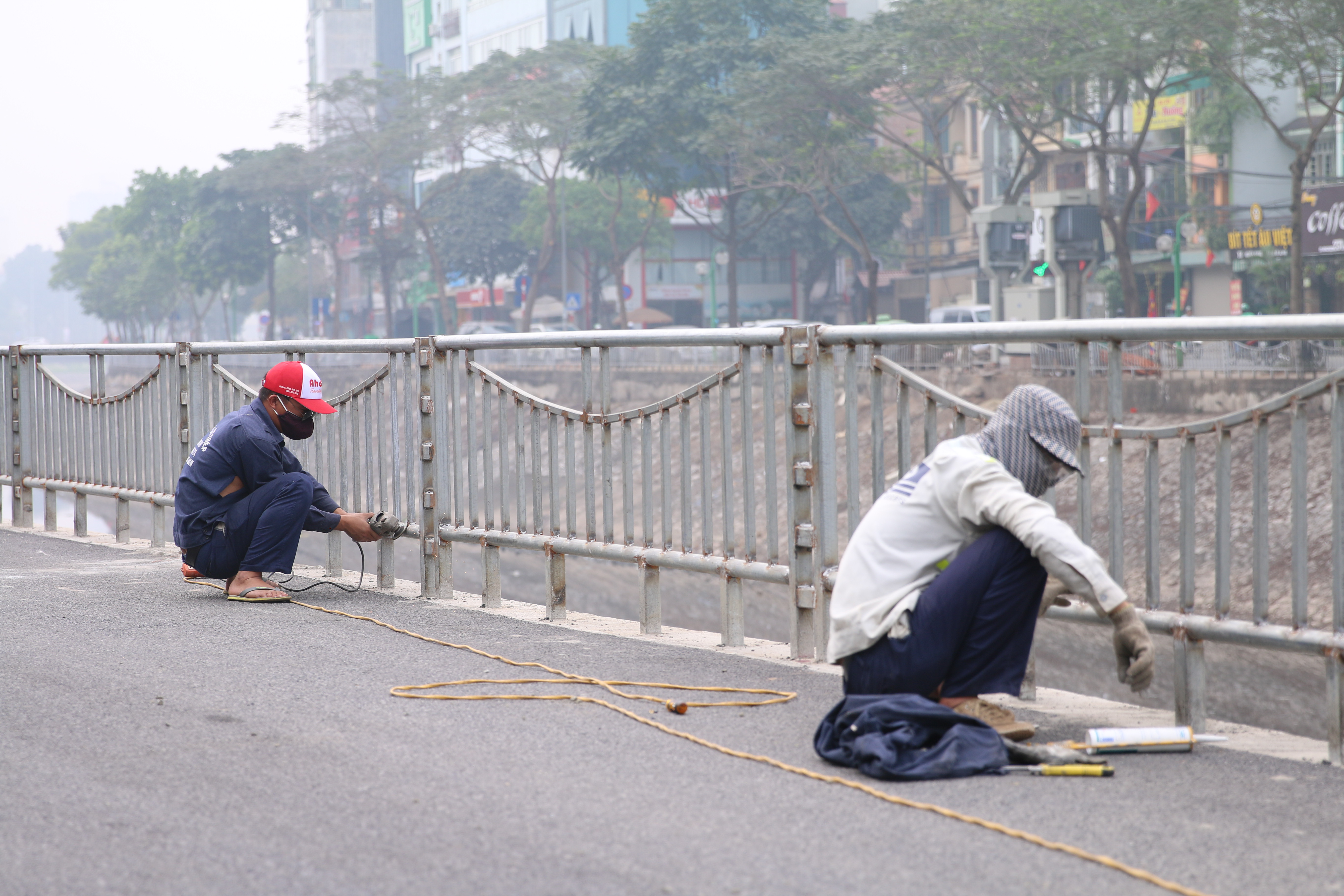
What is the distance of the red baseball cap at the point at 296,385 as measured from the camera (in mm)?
6711

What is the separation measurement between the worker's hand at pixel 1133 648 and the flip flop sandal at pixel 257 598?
4220 millimetres

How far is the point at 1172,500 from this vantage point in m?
4.38

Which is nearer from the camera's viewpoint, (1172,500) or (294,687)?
(1172,500)

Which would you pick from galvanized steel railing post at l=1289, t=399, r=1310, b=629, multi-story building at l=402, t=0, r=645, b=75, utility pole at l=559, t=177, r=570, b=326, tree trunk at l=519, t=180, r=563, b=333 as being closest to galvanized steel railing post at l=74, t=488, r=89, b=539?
galvanized steel railing post at l=1289, t=399, r=1310, b=629


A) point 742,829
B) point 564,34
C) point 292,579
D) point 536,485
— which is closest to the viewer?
point 742,829

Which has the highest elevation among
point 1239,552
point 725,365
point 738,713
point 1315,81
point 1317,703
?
point 1315,81

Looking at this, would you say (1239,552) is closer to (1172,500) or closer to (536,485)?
(1172,500)

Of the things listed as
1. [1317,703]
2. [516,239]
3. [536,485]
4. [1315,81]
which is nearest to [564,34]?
[516,239]

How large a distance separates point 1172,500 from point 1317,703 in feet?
33.2

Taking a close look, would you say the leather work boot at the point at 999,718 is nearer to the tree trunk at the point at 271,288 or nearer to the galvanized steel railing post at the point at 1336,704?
the galvanized steel railing post at the point at 1336,704

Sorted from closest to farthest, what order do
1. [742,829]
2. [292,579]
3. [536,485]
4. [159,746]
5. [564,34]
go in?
[742,829]
[159,746]
[536,485]
[292,579]
[564,34]

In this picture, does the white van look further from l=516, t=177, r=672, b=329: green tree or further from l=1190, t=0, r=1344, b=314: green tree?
l=516, t=177, r=672, b=329: green tree

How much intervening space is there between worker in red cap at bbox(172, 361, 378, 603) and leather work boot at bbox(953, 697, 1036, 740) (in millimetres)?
3404

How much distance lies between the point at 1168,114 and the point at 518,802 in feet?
127
